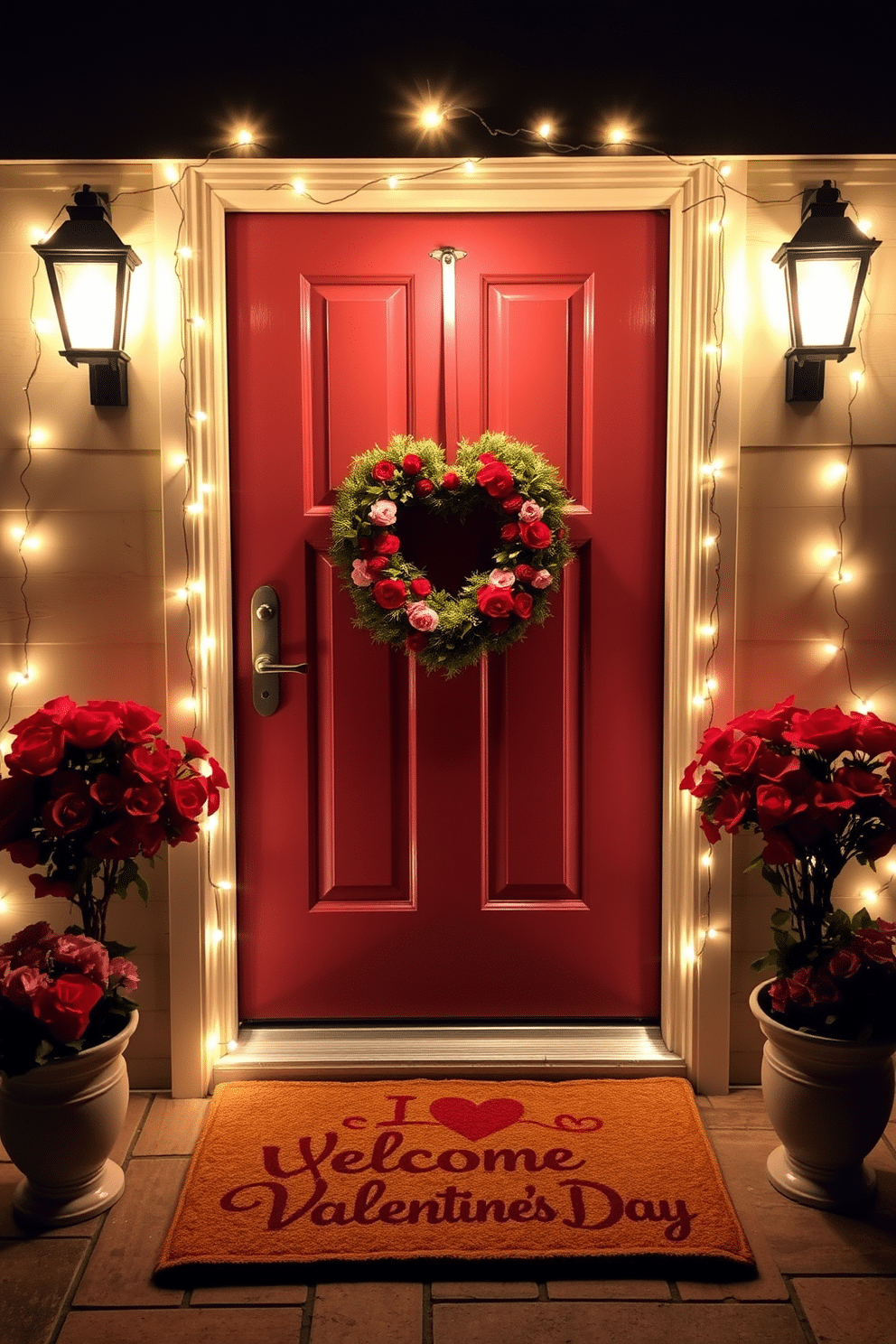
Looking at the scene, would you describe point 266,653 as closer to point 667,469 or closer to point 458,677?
point 458,677

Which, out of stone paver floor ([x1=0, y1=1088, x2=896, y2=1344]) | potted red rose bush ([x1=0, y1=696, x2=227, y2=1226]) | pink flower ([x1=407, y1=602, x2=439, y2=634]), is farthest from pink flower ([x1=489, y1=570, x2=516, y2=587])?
stone paver floor ([x1=0, y1=1088, x2=896, y2=1344])

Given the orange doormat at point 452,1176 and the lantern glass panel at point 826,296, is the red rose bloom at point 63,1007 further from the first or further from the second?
the lantern glass panel at point 826,296

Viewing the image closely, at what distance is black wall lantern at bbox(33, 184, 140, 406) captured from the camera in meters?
2.17

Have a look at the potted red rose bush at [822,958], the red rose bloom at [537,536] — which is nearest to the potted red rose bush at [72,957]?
the red rose bloom at [537,536]

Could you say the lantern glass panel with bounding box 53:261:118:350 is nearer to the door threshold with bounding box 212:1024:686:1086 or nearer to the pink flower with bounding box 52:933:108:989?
the pink flower with bounding box 52:933:108:989

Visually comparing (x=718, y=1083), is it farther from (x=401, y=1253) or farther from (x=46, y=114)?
(x=46, y=114)

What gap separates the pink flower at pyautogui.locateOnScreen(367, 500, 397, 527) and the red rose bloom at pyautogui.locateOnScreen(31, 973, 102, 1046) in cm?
111

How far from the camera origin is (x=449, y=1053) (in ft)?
8.14

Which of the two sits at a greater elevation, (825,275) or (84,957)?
(825,275)

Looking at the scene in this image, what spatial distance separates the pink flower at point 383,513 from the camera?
226 cm

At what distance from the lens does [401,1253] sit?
6.16 feet

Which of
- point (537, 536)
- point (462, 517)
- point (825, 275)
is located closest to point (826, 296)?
point (825, 275)

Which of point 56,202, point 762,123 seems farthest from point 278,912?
point 762,123

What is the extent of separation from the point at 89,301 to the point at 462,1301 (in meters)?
2.08
